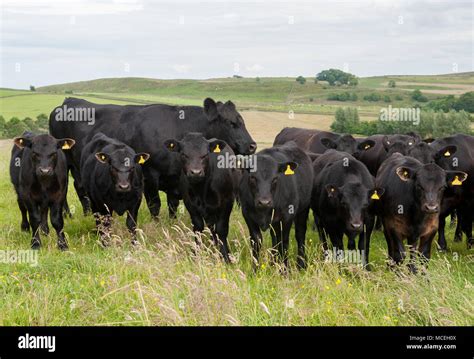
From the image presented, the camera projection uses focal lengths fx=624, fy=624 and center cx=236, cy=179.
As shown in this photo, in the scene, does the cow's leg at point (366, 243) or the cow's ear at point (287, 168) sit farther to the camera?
the cow's leg at point (366, 243)

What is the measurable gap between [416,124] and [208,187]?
1198 inches

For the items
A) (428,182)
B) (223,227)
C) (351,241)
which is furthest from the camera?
(223,227)

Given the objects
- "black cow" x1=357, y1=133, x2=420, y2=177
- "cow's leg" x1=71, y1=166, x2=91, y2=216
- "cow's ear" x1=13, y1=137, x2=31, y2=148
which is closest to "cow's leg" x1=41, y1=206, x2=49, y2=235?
"cow's ear" x1=13, y1=137, x2=31, y2=148

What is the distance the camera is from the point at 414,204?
875 centimetres

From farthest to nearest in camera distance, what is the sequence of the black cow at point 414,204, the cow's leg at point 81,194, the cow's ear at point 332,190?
the cow's leg at point 81,194, the cow's ear at point 332,190, the black cow at point 414,204

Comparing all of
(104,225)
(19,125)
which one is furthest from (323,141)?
(19,125)

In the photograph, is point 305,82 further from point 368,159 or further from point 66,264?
point 66,264

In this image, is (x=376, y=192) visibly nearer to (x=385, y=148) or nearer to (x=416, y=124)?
(x=385, y=148)

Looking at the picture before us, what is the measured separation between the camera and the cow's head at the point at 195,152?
372 inches

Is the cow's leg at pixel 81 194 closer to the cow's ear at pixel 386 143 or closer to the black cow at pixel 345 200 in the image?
the black cow at pixel 345 200

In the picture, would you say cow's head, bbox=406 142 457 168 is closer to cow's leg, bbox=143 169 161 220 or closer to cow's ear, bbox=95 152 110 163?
cow's leg, bbox=143 169 161 220

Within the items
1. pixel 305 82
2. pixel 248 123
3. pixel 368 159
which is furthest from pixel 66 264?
pixel 305 82

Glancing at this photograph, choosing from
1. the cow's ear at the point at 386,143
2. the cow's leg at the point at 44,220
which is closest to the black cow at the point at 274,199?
the cow's leg at the point at 44,220
